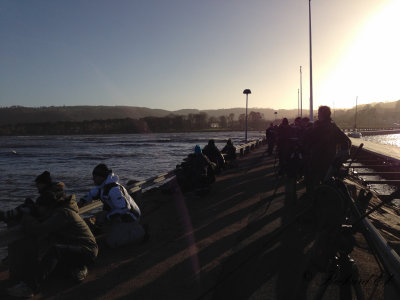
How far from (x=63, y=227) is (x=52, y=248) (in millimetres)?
316

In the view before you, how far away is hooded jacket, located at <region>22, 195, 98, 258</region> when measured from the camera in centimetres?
401

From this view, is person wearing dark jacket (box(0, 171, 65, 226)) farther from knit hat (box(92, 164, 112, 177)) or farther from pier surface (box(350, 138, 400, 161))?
pier surface (box(350, 138, 400, 161))

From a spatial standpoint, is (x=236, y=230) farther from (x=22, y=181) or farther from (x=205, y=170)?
(x=22, y=181)

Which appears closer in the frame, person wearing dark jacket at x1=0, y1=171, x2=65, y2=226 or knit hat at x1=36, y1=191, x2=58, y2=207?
knit hat at x1=36, y1=191, x2=58, y2=207

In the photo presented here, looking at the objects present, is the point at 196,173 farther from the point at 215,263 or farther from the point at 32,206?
the point at 32,206

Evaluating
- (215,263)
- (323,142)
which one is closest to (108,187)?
(215,263)

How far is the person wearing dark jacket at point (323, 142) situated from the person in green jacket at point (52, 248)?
4046 mm

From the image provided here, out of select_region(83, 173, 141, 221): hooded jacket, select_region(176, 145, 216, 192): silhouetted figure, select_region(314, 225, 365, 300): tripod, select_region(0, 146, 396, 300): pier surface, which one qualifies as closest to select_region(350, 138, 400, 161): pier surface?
select_region(176, 145, 216, 192): silhouetted figure

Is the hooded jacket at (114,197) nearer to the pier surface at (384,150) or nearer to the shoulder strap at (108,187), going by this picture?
the shoulder strap at (108,187)

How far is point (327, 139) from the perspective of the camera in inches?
237

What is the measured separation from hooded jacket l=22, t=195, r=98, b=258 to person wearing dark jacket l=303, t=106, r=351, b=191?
3.98 metres

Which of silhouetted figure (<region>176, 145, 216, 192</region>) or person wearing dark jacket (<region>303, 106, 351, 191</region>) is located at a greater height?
person wearing dark jacket (<region>303, 106, 351, 191</region>)

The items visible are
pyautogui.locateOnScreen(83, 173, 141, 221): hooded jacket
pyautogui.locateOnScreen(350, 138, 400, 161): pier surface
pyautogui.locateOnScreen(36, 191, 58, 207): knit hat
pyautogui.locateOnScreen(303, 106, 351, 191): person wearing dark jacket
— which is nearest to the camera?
pyautogui.locateOnScreen(36, 191, 58, 207): knit hat

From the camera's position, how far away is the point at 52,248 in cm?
425
